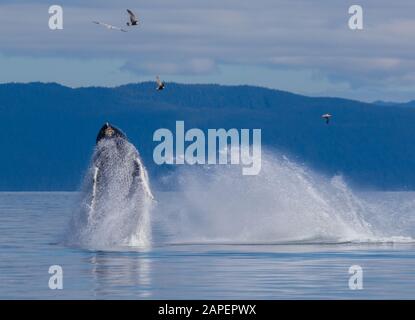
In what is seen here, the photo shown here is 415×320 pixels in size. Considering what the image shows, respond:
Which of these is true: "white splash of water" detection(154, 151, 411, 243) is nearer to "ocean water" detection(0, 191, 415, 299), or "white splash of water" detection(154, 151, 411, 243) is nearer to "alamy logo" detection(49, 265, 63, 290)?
"ocean water" detection(0, 191, 415, 299)

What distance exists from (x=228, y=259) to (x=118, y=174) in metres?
8.07

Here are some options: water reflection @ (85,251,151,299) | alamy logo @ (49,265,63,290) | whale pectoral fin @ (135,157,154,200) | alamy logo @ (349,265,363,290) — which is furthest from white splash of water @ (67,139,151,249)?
alamy logo @ (349,265,363,290)

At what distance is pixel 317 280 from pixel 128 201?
49.6 ft

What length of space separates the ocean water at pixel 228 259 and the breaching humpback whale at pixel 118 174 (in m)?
2.38

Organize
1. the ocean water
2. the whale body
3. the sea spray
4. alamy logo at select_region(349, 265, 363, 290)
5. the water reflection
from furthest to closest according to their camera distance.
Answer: the sea spray
the whale body
alamy logo at select_region(349, 265, 363, 290)
the ocean water
the water reflection

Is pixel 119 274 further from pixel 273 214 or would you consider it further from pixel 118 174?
pixel 273 214

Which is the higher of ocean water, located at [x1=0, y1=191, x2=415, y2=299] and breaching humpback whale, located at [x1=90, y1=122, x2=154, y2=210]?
breaching humpback whale, located at [x1=90, y1=122, x2=154, y2=210]

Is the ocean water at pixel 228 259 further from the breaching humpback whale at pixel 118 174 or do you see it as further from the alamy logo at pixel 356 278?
the breaching humpback whale at pixel 118 174

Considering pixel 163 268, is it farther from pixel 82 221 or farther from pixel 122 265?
pixel 82 221

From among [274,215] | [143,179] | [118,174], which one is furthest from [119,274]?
[274,215]

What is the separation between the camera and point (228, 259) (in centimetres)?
4919

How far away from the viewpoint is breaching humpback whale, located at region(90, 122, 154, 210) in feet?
180

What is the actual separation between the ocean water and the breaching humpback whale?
2.38 meters
